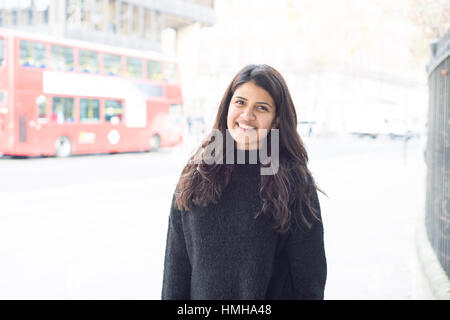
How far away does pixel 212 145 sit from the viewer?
1.80m

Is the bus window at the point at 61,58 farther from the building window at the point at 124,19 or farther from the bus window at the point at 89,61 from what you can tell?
the building window at the point at 124,19

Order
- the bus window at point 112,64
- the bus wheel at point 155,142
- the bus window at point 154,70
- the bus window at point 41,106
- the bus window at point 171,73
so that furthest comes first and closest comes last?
the bus wheel at point 155,142 → the bus window at point 171,73 → the bus window at point 154,70 → the bus window at point 112,64 → the bus window at point 41,106

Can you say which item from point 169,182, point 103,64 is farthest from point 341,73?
point 169,182

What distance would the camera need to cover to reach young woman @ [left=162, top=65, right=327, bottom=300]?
1.66 meters

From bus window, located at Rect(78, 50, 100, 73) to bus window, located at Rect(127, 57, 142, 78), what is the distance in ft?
3.97

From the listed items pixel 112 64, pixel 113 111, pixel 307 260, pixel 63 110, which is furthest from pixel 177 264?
pixel 113 111

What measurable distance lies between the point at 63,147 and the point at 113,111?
2059 mm

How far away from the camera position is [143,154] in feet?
66.2

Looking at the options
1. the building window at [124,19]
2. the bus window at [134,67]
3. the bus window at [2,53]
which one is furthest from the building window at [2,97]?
the building window at [124,19]

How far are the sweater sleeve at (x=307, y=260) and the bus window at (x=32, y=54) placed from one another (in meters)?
15.1

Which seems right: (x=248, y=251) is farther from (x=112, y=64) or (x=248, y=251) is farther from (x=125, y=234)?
(x=112, y=64)

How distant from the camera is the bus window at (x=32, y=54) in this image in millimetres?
15547

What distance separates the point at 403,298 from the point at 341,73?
41.5 meters

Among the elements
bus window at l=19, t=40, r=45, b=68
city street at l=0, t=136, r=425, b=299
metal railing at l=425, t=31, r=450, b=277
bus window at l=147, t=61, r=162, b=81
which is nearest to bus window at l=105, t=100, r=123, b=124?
bus window at l=147, t=61, r=162, b=81
